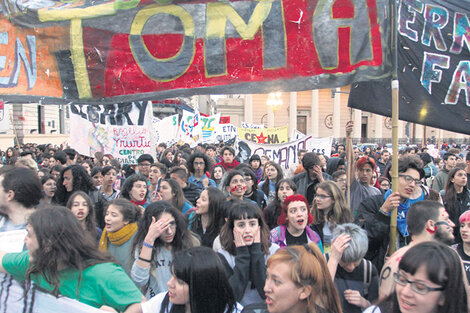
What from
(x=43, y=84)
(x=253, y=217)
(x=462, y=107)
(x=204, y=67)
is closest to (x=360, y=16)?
(x=462, y=107)

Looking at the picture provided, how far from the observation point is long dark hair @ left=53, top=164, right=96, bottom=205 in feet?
16.6

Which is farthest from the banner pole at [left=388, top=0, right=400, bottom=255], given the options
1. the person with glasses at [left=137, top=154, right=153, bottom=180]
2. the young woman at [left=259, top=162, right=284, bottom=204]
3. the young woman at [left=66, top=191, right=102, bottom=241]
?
the person with glasses at [left=137, top=154, right=153, bottom=180]

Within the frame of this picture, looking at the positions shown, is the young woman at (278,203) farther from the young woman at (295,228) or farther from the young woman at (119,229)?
the young woman at (119,229)

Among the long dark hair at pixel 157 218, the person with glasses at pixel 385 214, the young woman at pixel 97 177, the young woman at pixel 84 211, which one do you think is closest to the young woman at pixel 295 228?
the person with glasses at pixel 385 214

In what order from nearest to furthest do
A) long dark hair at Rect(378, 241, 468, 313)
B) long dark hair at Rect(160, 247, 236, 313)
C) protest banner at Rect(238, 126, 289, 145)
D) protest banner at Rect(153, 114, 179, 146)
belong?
long dark hair at Rect(378, 241, 468, 313) → long dark hair at Rect(160, 247, 236, 313) → protest banner at Rect(238, 126, 289, 145) → protest banner at Rect(153, 114, 179, 146)

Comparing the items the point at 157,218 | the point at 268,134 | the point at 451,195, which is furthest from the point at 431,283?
the point at 268,134

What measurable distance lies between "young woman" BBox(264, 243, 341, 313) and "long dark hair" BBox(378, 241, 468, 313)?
1.12 feet

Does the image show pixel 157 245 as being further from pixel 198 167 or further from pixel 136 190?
pixel 198 167

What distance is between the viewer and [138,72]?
149 inches

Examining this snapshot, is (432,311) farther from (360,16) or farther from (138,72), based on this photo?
(138,72)

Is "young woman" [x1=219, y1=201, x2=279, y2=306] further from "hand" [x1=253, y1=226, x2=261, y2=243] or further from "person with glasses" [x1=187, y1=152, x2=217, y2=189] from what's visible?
"person with glasses" [x1=187, y1=152, x2=217, y2=189]

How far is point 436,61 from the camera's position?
11.7 ft

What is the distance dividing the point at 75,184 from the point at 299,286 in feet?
12.5

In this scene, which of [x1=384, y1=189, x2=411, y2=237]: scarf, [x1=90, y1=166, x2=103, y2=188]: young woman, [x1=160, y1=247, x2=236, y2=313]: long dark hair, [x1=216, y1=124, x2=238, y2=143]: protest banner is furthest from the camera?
[x1=216, y1=124, x2=238, y2=143]: protest banner
